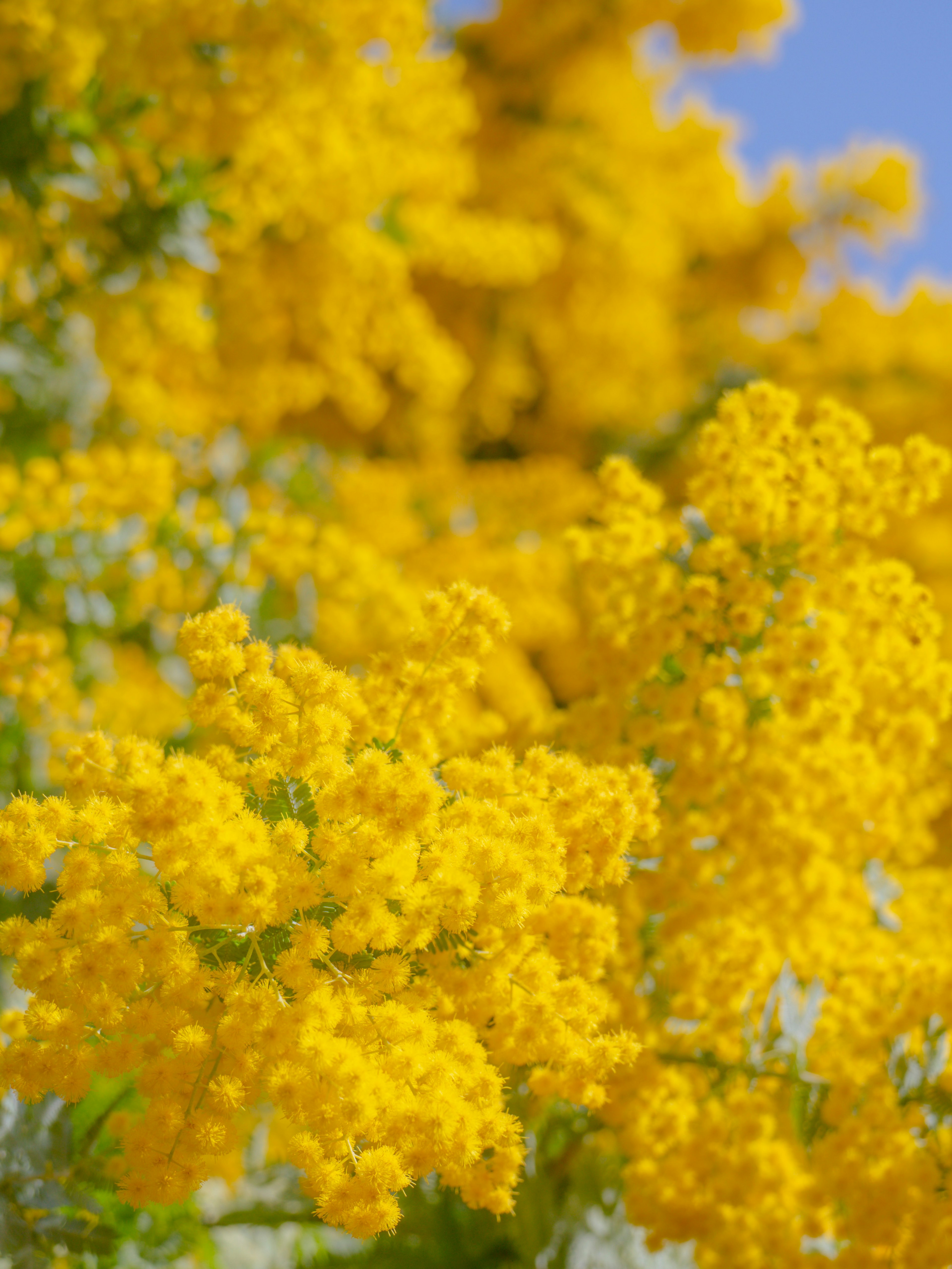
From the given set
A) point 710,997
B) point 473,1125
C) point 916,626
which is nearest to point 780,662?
point 916,626

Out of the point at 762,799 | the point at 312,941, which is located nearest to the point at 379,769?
the point at 312,941

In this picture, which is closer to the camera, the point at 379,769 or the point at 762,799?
the point at 379,769

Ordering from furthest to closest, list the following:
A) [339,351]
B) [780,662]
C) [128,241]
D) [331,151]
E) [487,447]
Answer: [487,447]
[339,351]
[331,151]
[128,241]
[780,662]

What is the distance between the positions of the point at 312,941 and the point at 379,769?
263 mm

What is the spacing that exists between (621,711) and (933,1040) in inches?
37.1

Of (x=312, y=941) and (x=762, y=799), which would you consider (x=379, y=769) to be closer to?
(x=312, y=941)

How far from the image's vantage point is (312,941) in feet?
4.99

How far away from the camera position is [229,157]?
3.50m

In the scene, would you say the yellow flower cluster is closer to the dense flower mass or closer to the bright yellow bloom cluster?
the dense flower mass

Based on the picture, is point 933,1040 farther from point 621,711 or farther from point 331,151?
point 331,151

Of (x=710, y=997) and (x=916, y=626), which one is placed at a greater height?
(x=916, y=626)

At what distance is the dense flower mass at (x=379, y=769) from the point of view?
1518mm

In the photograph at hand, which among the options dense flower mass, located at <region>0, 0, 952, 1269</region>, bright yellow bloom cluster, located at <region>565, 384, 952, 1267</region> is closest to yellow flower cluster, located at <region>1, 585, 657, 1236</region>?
dense flower mass, located at <region>0, 0, 952, 1269</region>

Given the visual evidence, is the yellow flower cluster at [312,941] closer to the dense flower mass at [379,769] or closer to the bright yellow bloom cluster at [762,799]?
the dense flower mass at [379,769]
